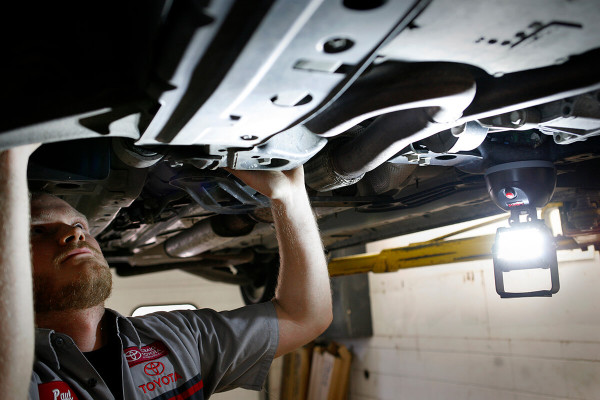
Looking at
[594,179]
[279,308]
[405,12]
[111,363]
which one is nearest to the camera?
[405,12]

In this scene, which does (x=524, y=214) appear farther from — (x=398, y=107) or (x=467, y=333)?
(x=467, y=333)

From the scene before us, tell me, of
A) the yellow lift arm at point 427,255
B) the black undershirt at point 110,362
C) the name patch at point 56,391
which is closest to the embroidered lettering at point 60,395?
the name patch at point 56,391

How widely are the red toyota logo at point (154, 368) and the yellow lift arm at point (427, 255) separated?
5.84ft

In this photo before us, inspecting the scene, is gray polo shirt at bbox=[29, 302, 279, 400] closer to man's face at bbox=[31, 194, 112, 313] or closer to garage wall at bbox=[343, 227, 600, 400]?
man's face at bbox=[31, 194, 112, 313]

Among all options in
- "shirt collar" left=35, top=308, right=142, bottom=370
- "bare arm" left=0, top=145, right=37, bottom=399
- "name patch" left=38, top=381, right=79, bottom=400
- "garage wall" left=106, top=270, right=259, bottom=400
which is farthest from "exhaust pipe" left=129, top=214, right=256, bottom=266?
"garage wall" left=106, top=270, right=259, bottom=400

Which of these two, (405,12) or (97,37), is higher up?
(97,37)

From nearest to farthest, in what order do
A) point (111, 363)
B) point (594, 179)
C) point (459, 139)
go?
point (459, 139) < point (111, 363) < point (594, 179)

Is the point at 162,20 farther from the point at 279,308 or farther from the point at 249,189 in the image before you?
the point at 279,308

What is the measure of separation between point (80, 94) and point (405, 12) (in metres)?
0.54

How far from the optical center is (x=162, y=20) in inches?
27.7

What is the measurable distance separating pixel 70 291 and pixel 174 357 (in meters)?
0.39

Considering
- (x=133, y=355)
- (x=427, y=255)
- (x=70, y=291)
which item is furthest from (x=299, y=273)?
(x=427, y=255)

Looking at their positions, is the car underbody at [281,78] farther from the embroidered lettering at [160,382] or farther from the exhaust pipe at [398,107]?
the embroidered lettering at [160,382]

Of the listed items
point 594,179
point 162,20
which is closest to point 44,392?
point 162,20
